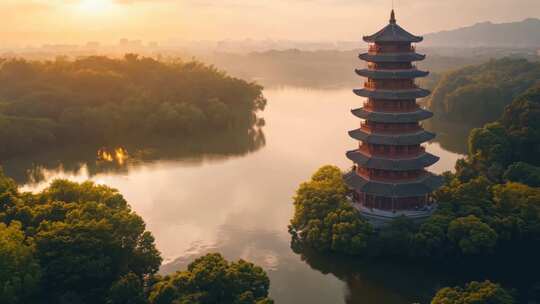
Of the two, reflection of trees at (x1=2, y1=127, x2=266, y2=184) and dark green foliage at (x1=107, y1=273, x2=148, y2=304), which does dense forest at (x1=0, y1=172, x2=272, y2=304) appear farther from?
reflection of trees at (x1=2, y1=127, x2=266, y2=184)

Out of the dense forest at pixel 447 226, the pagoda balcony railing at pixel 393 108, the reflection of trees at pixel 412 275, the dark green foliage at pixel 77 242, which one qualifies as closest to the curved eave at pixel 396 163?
the dense forest at pixel 447 226

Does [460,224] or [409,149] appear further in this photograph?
[409,149]

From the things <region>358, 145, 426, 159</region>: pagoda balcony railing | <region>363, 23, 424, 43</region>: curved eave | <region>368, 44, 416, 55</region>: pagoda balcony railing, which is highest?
<region>363, 23, 424, 43</region>: curved eave

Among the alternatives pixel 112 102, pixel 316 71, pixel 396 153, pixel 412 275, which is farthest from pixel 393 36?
pixel 316 71

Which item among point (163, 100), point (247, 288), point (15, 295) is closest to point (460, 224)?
point (247, 288)

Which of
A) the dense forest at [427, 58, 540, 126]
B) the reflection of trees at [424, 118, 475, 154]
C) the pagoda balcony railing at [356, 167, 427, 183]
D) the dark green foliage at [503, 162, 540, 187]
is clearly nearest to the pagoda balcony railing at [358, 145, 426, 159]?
the pagoda balcony railing at [356, 167, 427, 183]

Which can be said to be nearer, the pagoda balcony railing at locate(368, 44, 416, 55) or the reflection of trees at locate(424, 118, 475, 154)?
the pagoda balcony railing at locate(368, 44, 416, 55)

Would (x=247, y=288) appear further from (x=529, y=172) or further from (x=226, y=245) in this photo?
(x=529, y=172)

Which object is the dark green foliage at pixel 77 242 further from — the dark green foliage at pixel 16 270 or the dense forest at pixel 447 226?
the dense forest at pixel 447 226
